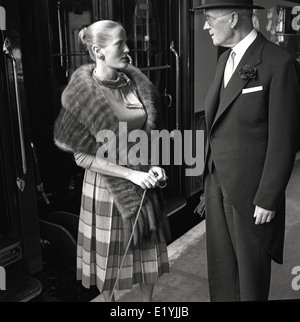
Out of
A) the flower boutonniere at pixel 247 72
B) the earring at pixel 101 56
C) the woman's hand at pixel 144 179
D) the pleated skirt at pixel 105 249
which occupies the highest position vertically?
the earring at pixel 101 56

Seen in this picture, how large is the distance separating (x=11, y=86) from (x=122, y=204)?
0.74 metres

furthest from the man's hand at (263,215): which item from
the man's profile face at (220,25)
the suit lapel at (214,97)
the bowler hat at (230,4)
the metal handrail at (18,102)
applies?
the metal handrail at (18,102)

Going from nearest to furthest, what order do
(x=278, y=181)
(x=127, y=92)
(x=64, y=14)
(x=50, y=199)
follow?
(x=278, y=181) < (x=127, y=92) < (x=64, y=14) < (x=50, y=199)

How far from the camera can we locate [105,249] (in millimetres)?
2027

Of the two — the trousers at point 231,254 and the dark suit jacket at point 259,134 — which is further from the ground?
the dark suit jacket at point 259,134

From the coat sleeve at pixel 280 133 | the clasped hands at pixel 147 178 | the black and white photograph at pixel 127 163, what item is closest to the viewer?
the coat sleeve at pixel 280 133

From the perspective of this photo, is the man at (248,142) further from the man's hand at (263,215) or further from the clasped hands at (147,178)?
the clasped hands at (147,178)

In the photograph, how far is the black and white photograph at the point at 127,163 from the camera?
173 centimetres

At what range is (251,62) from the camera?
67.2 inches

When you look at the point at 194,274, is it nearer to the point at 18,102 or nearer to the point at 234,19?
the point at 18,102
